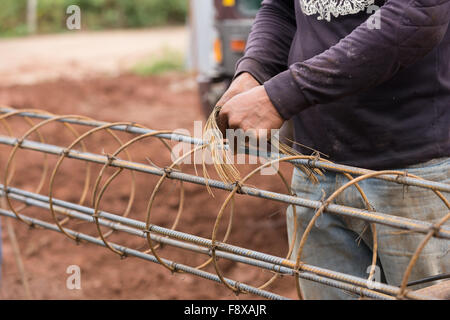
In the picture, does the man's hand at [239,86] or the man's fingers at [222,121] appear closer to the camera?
the man's fingers at [222,121]

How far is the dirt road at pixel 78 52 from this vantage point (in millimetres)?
10320

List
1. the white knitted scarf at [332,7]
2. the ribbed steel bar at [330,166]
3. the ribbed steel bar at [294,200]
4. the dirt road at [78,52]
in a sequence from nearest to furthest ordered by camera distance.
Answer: the ribbed steel bar at [294,200], the ribbed steel bar at [330,166], the white knitted scarf at [332,7], the dirt road at [78,52]

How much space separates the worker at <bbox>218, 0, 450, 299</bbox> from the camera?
137 centimetres

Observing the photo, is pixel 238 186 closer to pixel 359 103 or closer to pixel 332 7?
pixel 359 103

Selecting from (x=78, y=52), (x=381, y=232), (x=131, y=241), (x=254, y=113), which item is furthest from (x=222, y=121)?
(x=78, y=52)

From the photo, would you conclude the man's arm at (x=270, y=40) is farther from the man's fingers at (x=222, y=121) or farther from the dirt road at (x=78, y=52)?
the dirt road at (x=78, y=52)

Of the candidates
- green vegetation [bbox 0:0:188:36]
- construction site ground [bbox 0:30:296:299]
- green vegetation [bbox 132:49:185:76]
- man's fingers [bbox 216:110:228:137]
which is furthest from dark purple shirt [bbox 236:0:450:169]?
green vegetation [bbox 0:0:188:36]

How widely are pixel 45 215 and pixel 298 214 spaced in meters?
2.92

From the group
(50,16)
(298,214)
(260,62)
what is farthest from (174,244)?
(50,16)

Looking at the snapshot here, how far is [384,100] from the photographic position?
1.62 metres

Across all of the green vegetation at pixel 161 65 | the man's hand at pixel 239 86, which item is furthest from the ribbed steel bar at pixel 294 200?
the green vegetation at pixel 161 65

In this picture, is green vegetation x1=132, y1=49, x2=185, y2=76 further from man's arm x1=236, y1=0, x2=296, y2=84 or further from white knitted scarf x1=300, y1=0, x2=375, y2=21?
white knitted scarf x1=300, y1=0, x2=375, y2=21

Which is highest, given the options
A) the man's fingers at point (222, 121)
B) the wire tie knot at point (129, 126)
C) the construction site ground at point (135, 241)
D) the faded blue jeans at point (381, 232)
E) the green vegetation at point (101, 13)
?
the green vegetation at point (101, 13)

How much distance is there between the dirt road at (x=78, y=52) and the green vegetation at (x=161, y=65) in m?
0.36
